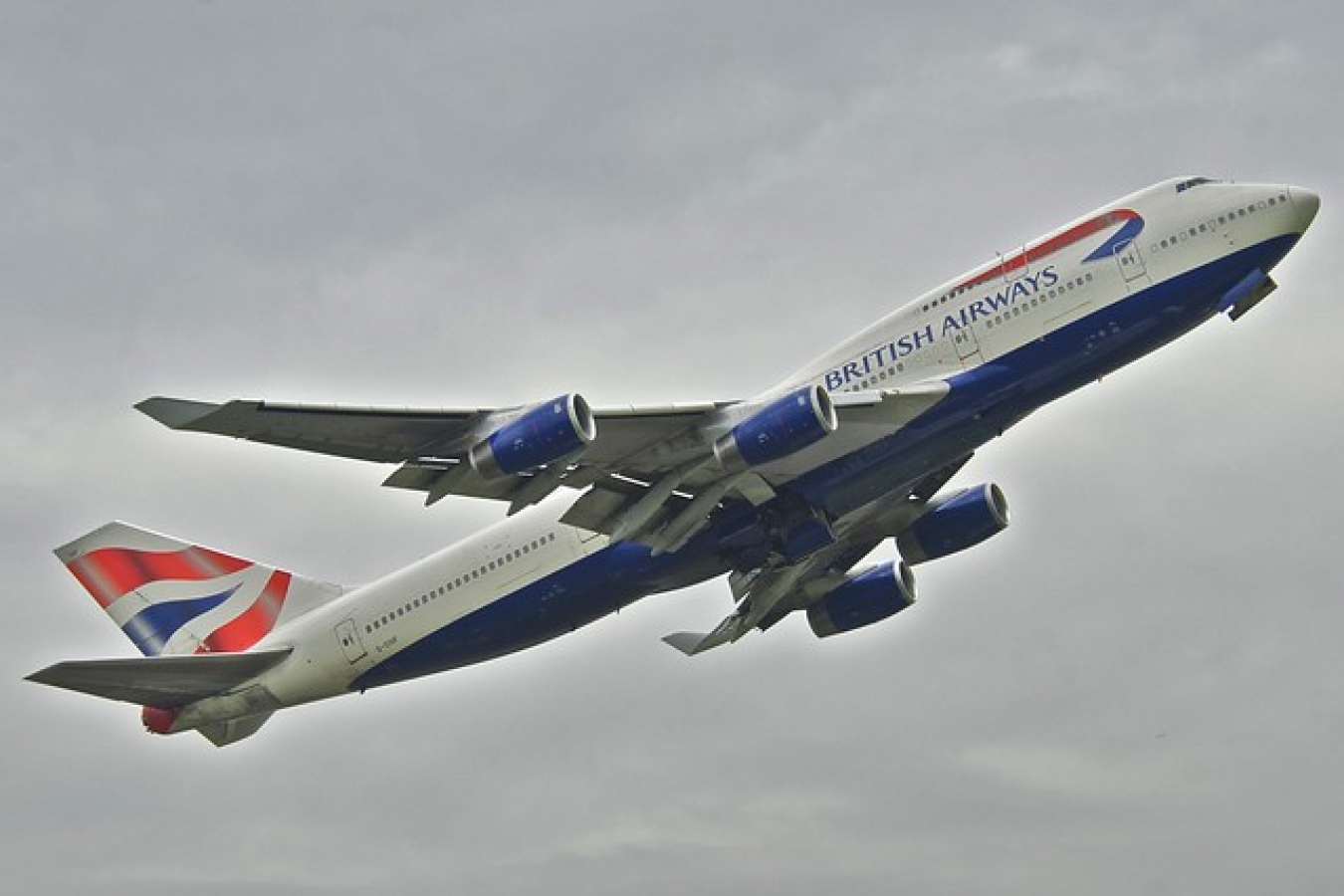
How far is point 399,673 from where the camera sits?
166 ft

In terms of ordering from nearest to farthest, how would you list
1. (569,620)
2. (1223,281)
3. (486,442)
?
(486,442) < (1223,281) < (569,620)

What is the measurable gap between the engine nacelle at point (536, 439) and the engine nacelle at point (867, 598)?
51.7 feet

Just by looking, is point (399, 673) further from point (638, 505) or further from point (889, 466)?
point (889, 466)

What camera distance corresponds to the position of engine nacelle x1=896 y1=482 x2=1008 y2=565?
52188 millimetres

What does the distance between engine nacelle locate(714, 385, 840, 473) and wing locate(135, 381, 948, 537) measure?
0.85 m

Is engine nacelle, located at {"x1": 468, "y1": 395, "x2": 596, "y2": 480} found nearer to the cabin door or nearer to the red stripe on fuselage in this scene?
the red stripe on fuselage

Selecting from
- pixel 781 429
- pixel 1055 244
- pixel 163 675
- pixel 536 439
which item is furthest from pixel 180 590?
pixel 1055 244

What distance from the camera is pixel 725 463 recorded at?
43.6m

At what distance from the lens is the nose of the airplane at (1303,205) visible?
43.8 meters

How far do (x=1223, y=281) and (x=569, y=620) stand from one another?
17456 mm

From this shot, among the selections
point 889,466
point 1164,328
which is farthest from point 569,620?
point 1164,328

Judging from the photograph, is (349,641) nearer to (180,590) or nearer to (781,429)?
(180,590)

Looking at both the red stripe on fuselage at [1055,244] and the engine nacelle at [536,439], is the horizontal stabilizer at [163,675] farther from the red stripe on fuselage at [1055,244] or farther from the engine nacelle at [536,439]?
the red stripe on fuselage at [1055,244]

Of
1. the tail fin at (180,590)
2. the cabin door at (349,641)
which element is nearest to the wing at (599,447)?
the cabin door at (349,641)
